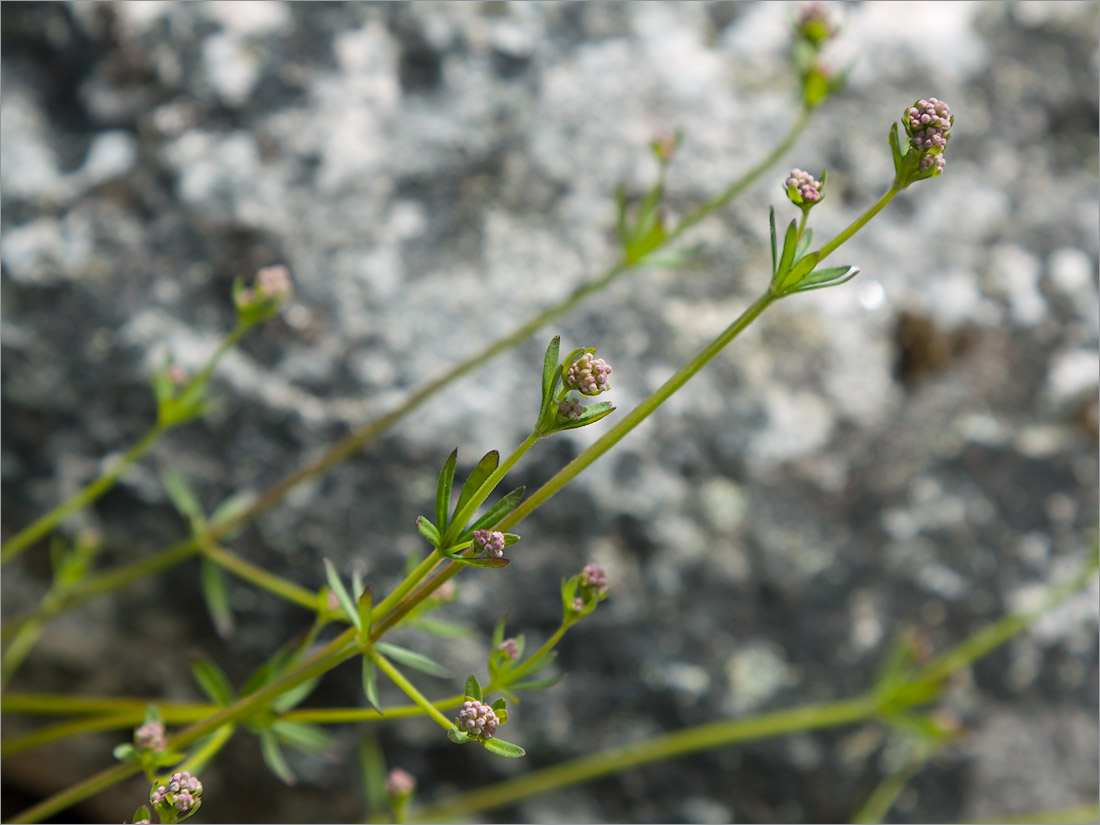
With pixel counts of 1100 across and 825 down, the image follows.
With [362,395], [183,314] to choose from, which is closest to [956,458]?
[362,395]

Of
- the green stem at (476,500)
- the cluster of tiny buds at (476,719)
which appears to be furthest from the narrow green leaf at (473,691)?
the green stem at (476,500)

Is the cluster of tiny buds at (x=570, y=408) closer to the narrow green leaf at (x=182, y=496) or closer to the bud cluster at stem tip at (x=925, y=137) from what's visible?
the bud cluster at stem tip at (x=925, y=137)

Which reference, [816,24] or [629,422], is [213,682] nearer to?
[629,422]

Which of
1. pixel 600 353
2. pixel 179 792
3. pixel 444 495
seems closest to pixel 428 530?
pixel 444 495

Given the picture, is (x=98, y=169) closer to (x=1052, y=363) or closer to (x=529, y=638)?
(x=529, y=638)

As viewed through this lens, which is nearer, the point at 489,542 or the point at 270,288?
the point at 489,542

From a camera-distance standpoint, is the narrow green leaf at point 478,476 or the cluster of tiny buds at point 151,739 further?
the cluster of tiny buds at point 151,739
